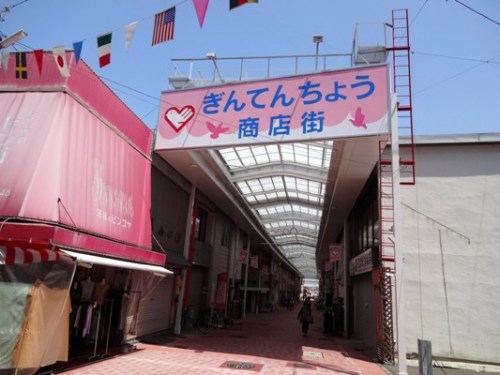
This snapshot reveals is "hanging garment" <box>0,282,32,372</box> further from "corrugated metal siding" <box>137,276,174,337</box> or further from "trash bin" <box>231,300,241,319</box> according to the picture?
"trash bin" <box>231,300,241,319</box>

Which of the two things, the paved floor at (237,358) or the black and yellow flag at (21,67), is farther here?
the paved floor at (237,358)

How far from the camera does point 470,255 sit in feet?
40.2

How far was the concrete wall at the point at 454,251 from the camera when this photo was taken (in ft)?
38.8

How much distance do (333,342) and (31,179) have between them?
552 inches

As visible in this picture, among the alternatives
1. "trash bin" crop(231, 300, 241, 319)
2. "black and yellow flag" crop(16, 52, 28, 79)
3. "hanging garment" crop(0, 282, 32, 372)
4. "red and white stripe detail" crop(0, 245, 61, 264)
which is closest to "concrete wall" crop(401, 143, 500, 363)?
"red and white stripe detail" crop(0, 245, 61, 264)

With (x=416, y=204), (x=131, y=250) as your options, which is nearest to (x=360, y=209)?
(x=416, y=204)

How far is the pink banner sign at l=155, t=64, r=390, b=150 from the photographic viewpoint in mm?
10945

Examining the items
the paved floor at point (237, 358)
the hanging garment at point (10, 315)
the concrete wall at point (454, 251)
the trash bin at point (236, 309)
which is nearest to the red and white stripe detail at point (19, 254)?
the hanging garment at point (10, 315)

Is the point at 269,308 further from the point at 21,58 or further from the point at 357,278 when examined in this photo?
the point at 21,58

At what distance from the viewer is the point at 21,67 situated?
27.7 ft

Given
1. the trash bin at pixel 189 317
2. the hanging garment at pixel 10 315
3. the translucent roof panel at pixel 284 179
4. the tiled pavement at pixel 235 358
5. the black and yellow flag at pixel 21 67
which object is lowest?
the tiled pavement at pixel 235 358

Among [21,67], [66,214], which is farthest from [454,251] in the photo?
[21,67]

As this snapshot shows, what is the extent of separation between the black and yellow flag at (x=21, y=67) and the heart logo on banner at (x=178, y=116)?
5.06m

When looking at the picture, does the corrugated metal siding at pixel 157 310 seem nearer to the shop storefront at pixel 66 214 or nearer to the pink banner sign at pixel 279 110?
the shop storefront at pixel 66 214
